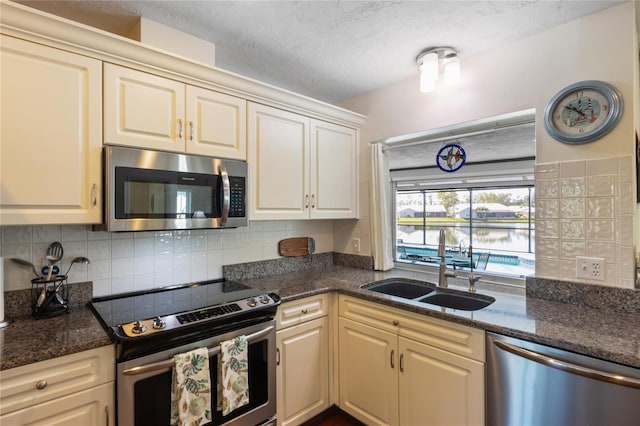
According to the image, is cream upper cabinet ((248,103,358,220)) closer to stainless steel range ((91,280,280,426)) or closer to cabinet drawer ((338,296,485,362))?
stainless steel range ((91,280,280,426))

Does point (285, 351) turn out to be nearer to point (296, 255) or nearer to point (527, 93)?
point (296, 255)

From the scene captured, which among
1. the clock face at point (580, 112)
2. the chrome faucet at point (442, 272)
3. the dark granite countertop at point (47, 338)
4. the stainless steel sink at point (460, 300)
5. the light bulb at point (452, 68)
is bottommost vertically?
the stainless steel sink at point (460, 300)

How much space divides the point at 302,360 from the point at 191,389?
742 mm

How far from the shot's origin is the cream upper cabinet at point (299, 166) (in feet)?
6.75

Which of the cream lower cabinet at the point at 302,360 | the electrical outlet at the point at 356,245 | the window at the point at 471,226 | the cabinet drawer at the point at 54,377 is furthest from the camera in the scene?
the electrical outlet at the point at 356,245

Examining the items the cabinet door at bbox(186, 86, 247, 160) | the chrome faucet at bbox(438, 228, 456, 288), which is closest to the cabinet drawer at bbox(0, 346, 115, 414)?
the cabinet door at bbox(186, 86, 247, 160)

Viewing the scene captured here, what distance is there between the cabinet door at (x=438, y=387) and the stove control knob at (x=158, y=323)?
1199 mm

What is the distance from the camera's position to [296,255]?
2.66 meters

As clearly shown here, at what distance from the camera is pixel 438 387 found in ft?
5.28

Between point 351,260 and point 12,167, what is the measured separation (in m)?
2.21

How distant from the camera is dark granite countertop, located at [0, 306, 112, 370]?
3.67 feet

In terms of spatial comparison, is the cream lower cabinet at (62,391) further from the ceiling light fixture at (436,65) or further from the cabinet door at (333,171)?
the ceiling light fixture at (436,65)

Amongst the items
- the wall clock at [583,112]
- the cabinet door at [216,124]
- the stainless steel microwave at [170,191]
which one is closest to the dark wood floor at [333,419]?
the stainless steel microwave at [170,191]

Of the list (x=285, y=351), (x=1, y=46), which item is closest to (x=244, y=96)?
(x=1, y=46)
